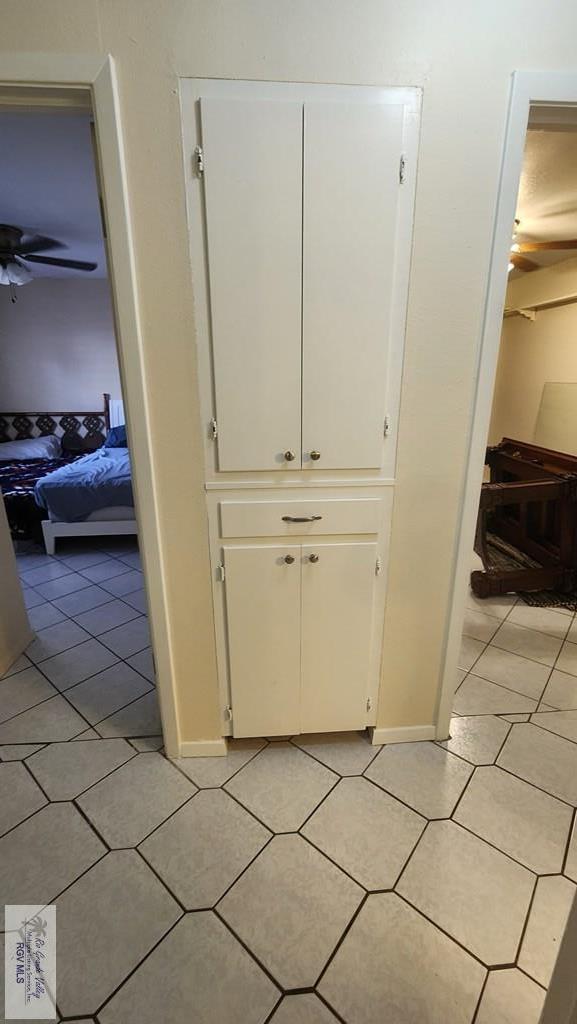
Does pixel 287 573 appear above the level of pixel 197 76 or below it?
below

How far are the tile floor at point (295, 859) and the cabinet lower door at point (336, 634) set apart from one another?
0.58ft

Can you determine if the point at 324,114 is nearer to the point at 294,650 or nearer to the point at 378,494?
the point at 378,494

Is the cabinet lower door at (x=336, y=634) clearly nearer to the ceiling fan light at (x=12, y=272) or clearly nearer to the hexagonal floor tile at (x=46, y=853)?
the hexagonal floor tile at (x=46, y=853)

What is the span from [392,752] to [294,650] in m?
0.60

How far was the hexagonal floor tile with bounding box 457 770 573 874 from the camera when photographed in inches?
51.8

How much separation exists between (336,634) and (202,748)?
70 centimetres

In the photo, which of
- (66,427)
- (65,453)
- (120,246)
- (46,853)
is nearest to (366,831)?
(46,853)

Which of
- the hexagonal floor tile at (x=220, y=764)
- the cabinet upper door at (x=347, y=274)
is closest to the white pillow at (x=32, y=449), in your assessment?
the hexagonal floor tile at (x=220, y=764)

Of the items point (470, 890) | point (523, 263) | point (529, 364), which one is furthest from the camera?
point (529, 364)

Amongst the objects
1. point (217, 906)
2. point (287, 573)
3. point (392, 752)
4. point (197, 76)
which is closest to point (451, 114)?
point (197, 76)

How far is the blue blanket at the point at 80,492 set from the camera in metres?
3.35

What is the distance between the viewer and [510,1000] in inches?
39.3

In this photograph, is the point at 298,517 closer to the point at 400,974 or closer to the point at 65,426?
the point at 400,974

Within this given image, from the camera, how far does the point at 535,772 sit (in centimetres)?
159
